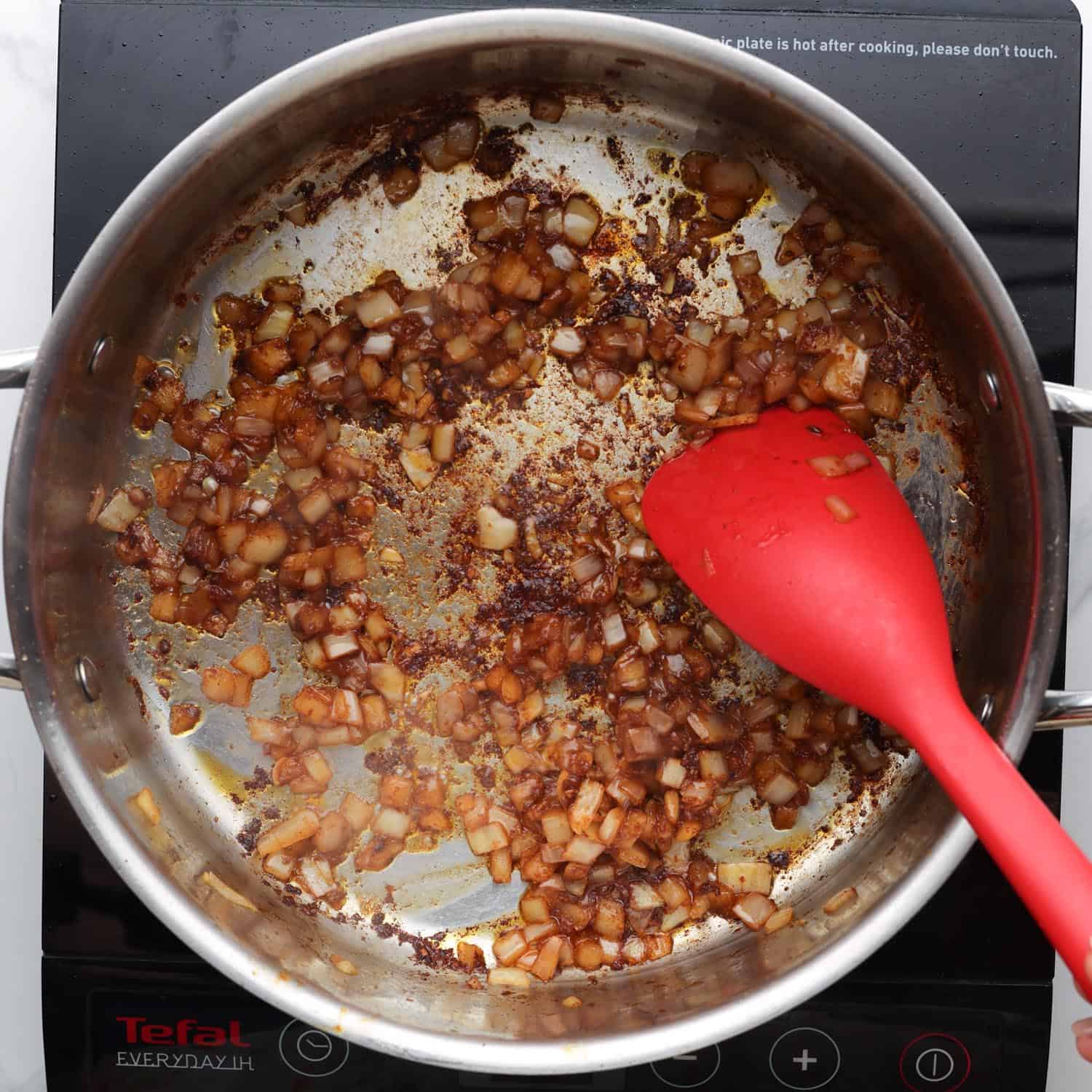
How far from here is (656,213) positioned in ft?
3.98

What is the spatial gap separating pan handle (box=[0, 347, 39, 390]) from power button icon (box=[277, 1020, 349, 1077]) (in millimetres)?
833

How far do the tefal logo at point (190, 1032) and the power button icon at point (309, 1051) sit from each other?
5cm

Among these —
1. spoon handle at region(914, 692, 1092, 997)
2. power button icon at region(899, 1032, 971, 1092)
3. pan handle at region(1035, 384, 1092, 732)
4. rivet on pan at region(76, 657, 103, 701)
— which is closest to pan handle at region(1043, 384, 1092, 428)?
pan handle at region(1035, 384, 1092, 732)

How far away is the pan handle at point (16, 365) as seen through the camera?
0.98 m

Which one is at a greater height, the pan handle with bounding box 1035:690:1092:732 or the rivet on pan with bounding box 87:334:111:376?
the rivet on pan with bounding box 87:334:111:376

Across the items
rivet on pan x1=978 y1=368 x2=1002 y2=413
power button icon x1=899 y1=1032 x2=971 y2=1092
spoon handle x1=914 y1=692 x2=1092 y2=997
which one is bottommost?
power button icon x1=899 y1=1032 x2=971 y2=1092

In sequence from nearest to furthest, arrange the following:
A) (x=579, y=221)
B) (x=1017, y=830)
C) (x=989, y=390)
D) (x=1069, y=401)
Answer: (x=1017, y=830) → (x=1069, y=401) → (x=989, y=390) → (x=579, y=221)

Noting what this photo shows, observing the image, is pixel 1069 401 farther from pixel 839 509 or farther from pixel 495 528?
pixel 495 528

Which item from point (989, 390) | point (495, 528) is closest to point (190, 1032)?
point (495, 528)

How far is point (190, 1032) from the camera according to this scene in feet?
3.78

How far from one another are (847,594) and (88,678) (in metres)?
0.94

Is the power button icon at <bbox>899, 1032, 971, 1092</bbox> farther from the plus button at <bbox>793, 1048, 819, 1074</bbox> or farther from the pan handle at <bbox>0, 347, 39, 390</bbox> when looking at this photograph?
the pan handle at <bbox>0, 347, 39, 390</bbox>

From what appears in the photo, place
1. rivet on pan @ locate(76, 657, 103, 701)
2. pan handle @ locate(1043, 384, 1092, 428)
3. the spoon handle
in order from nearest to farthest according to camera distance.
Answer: the spoon handle < pan handle @ locate(1043, 384, 1092, 428) < rivet on pan @ locate(76, 657, 103, 701)

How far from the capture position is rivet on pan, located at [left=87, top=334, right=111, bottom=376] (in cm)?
111
